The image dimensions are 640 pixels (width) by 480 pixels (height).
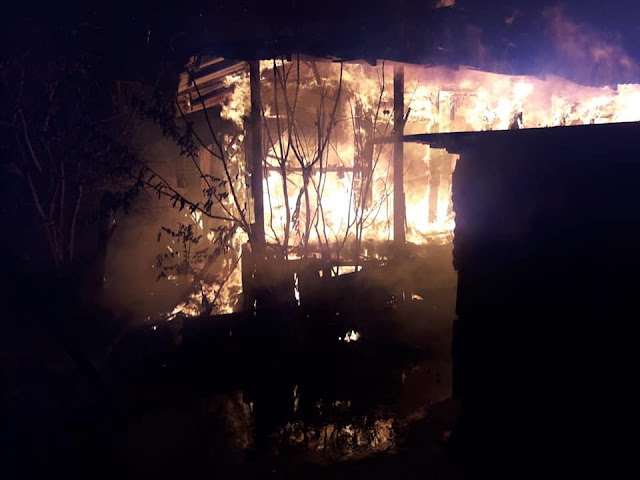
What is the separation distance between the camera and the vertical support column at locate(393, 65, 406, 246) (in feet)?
26.5

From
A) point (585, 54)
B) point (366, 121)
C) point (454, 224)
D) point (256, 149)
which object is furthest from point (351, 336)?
point (585, 54)

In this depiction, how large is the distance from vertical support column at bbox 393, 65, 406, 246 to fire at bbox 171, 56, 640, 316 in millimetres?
365

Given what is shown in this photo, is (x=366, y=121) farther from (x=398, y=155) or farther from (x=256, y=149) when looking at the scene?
(x=256, y=149)

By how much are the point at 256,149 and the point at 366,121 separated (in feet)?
12.7

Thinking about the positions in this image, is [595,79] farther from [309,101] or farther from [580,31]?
[309,101]

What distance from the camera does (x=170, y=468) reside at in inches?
177

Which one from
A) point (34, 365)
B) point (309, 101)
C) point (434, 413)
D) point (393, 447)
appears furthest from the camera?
point (309, 101)

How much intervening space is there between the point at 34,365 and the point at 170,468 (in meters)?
3.30

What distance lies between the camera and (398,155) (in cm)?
837

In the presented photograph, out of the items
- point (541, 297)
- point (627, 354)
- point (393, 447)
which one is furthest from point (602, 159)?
point (393, 447)

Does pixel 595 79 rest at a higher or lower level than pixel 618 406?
higher

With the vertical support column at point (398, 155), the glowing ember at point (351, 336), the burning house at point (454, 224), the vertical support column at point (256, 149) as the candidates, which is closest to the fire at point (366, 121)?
the burning house at point (454, 224)

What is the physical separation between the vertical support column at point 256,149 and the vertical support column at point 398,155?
7.90ft

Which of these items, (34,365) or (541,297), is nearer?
(541,297)
